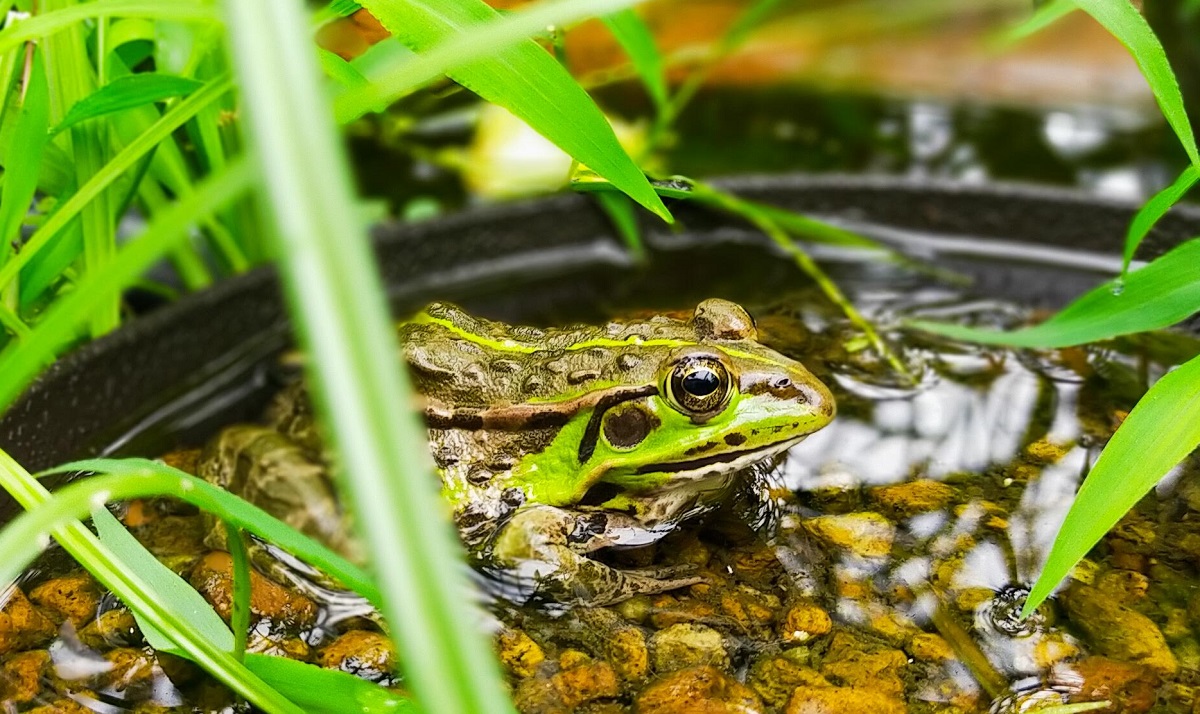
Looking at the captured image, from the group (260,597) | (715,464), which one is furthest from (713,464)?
(260,597)

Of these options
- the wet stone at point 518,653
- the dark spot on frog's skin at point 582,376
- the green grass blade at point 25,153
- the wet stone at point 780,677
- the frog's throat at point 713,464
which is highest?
the green grass blade at point 25,153

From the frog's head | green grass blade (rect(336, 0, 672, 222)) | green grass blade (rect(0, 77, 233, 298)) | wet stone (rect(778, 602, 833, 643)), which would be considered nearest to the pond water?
wet stone (rect(778, 602, 833, 643))

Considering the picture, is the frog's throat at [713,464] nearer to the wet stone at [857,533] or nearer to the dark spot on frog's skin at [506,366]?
the wet stone at [857,533]

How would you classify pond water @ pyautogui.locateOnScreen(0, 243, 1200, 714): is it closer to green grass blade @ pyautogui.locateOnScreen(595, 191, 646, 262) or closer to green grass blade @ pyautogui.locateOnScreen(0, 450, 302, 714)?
green grass blade @ pyautogui.locateOnScreen(0, 450, 302, 714)

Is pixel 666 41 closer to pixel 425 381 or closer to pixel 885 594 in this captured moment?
pixel 425 381

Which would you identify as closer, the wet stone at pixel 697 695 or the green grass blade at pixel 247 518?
the green grass blade at pixel 247 518

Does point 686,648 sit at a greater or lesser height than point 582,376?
lesser

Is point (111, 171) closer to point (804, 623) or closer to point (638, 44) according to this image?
point (638, 44)

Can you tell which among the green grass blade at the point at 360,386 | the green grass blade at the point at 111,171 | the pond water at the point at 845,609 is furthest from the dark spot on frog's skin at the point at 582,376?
the green grass blade at the point at 360,386
